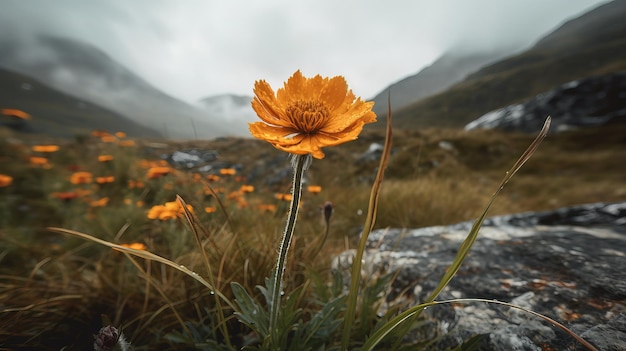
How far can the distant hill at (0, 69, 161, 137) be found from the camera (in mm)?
128625

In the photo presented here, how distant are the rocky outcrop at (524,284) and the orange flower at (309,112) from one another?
1.15 m

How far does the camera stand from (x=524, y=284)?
154 cm

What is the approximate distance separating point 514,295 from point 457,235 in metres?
1.25

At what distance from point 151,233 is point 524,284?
3107 millimetres

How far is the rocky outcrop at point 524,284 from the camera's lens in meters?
1.17

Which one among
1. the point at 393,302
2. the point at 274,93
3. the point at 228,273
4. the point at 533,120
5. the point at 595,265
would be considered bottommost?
the point at 393,302

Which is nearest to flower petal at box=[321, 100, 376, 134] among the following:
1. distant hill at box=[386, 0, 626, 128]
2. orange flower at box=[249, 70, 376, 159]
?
orange flower at box=[249, 70, 376, 159]

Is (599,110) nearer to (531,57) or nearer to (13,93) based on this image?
(531,57)

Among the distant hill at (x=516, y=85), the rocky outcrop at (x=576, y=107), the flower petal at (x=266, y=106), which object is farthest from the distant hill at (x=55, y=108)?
the flower petal at (x=266, y=106)

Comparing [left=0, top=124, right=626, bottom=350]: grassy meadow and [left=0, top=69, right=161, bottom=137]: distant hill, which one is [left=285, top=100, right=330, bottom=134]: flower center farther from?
[left=0, top=69, right=161, bottom=137]: distant hill

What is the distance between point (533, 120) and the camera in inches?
1227

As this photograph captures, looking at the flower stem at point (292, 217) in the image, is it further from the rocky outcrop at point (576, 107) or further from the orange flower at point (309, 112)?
the rocky outcrop at point (576, 107)

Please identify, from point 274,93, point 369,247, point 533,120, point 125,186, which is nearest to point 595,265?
point 369,247

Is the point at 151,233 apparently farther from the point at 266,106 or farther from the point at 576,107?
the point at 576,107
